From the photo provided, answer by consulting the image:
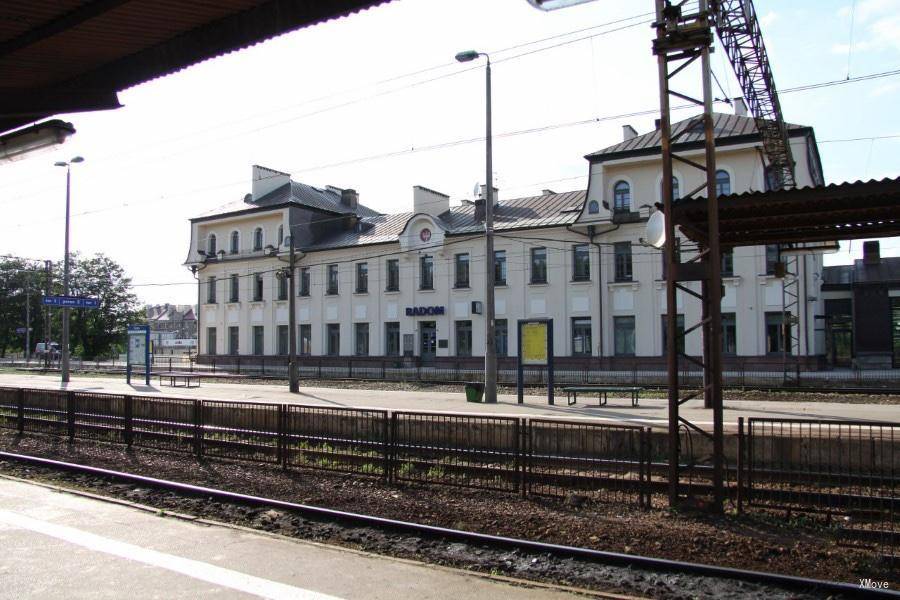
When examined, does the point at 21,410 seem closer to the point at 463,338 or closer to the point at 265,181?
the point at 463,338

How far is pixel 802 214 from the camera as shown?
1017 cm

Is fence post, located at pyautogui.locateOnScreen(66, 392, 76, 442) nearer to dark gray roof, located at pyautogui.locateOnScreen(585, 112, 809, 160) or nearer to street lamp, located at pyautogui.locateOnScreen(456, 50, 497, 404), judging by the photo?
street lamp, located at pyautogui.locateOnScreen(456, 50, 497, 404)

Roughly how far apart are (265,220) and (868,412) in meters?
40.1

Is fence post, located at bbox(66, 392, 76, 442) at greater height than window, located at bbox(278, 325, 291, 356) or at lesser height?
lesser

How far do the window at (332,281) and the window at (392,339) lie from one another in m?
4.72

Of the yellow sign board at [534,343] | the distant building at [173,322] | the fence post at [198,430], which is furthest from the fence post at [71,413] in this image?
the distant building at [173,322]

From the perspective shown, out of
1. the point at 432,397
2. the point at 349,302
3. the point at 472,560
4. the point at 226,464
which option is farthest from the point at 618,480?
the point at 349,302

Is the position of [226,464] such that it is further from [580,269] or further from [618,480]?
[580,269]

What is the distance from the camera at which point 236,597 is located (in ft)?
18.7

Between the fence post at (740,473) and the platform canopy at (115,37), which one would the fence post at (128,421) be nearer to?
the platform canopy at (115,37)

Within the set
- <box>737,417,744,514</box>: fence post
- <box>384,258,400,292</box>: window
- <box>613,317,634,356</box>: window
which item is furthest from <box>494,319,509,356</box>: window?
<box>737,417,744,514</box>: fence post

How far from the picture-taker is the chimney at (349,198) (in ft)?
174

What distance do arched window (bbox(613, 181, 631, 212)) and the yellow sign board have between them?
58.9 feet

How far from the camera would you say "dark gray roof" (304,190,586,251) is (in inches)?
1539
